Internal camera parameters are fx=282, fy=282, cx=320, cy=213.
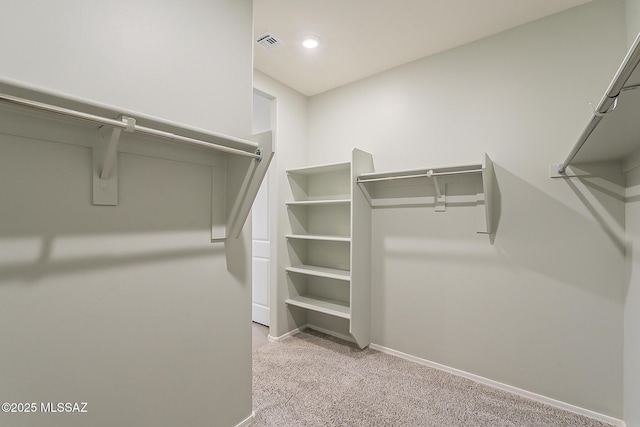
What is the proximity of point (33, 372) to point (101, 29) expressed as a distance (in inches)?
52.5

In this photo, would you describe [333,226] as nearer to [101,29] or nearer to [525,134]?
[525,134]

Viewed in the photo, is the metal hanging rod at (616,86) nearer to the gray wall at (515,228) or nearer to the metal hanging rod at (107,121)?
the gray wall at (515,228)

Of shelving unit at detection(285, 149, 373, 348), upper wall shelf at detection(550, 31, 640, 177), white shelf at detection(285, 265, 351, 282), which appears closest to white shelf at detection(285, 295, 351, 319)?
shelving unit at detection(285, 149, 373, 348)

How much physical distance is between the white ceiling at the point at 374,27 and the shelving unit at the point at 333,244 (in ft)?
2.81

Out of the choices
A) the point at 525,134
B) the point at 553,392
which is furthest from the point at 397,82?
the point at 553,392

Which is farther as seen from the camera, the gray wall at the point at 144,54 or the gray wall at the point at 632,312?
the gray wall at the point at 632,312

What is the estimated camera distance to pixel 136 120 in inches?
42.1

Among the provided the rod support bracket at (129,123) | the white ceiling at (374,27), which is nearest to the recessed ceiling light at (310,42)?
the white ceiling at (374,27)

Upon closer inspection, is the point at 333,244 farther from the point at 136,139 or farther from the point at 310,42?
the point at 136,139

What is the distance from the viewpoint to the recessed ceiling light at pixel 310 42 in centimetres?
223

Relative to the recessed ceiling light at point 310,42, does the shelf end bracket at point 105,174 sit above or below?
below

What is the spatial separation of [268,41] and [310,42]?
13.2 inches

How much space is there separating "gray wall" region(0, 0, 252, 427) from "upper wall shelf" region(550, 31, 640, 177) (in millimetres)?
1598

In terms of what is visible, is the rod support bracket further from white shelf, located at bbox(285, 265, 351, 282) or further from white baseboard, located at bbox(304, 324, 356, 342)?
white baseboard, located at bbox(304, 324, 356, 342)
